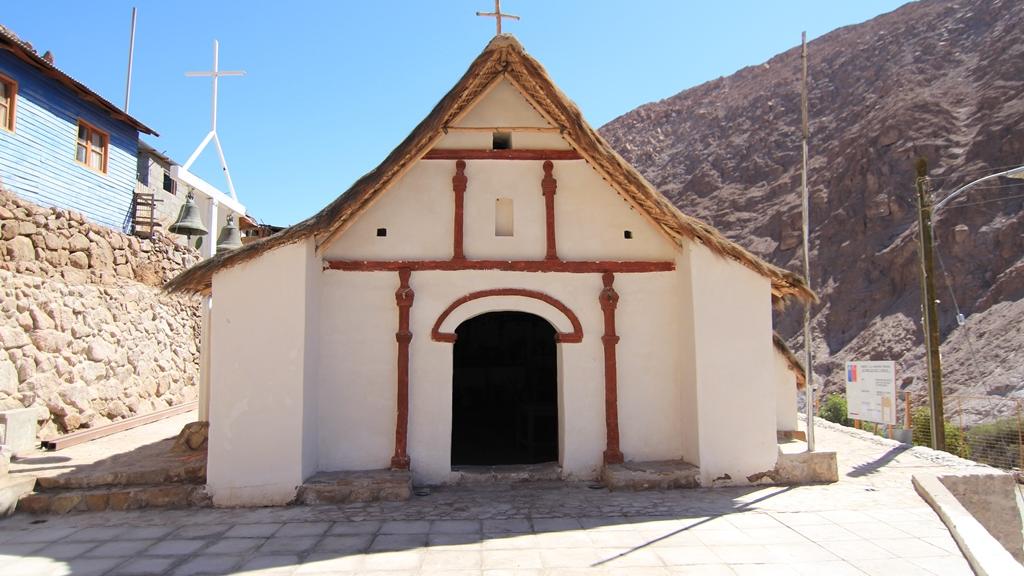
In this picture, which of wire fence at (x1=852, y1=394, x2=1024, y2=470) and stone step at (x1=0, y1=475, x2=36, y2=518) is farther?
wire fence at (x1=852, y1=394, x2=1024, y2=470)

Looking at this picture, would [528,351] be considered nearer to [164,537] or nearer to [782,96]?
→ [164,537]

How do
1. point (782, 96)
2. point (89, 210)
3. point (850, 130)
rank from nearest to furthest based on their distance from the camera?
1. point (89, 210)
2. point (850, 130)
3. point (782, 96)

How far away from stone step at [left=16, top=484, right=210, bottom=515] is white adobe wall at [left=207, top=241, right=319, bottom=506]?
0.26 metres

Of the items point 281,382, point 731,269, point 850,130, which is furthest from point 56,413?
point 850,130

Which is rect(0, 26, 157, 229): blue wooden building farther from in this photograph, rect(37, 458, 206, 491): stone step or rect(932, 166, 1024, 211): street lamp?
rect(932, 166, 1024, 211): street lamp

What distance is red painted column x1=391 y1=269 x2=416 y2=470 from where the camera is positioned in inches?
309

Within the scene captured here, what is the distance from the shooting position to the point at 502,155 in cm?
845

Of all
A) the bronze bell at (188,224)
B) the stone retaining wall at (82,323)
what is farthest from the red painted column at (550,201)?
the stone retaining wall at (82,323)

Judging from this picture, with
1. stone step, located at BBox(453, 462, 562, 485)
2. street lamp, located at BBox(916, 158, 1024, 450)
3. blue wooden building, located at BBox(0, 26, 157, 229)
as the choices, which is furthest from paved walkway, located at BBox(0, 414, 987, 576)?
blue wooden building, located at BBox(0, 26, 157, 229)

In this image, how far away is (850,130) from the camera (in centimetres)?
4034

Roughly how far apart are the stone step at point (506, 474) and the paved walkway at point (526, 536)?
23 cm

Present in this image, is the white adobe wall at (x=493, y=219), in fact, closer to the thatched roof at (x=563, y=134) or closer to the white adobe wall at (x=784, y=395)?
the thatched roof at (x=563, y=134)

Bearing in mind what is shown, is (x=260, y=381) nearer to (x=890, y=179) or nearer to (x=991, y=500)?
(x=991, y=500)

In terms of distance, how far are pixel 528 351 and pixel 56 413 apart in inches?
339
